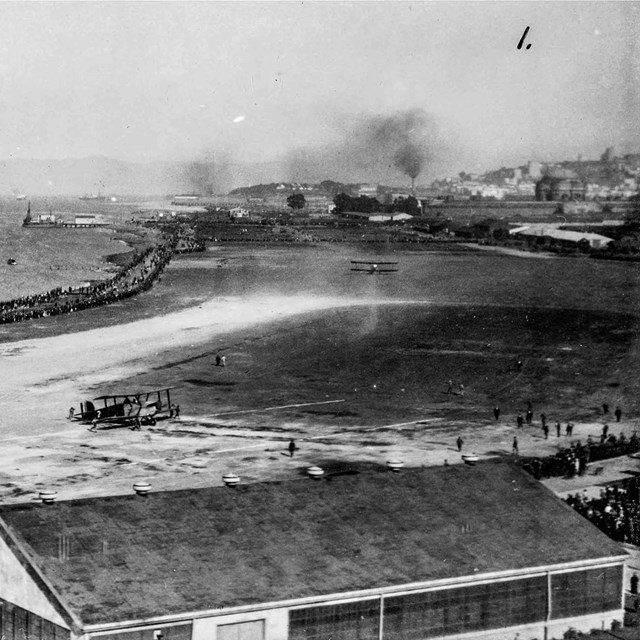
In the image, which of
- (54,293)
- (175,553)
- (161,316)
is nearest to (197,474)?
(175,553)

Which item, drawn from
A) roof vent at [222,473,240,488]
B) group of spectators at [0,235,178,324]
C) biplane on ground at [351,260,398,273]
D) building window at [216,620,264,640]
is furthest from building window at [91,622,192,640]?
biplane on ground at [351,260,398,273]

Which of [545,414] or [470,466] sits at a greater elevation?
[470,466]

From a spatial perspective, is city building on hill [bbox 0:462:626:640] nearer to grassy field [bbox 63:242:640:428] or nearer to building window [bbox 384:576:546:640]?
building window [bbox 384:576:546:640]

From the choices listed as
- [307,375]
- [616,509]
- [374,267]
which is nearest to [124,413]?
[307,375]

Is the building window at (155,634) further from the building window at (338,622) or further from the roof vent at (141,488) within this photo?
the roof vent at (141,488)

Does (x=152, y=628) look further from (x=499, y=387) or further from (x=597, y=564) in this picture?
(x=499, y=387)

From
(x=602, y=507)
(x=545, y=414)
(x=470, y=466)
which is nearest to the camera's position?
(x=470, y=466)
